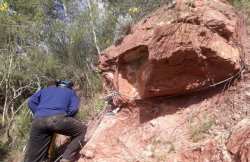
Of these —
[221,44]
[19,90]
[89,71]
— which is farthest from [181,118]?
[19,90]

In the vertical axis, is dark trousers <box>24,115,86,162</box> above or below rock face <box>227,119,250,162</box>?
below

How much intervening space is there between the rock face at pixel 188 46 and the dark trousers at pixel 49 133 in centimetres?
117

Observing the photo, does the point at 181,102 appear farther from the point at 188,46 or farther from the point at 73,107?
the point at 73,107

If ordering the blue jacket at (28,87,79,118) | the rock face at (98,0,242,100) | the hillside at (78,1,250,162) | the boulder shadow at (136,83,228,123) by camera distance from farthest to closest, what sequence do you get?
the blue jacket at (28,87,79,118), the boulder shadow at (136,83,228,123), the rock face at (98,0,242,100), the hillside at (78,1,250,162)

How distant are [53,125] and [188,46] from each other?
2.34 meters

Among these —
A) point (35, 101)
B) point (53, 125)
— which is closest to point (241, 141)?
point (53, 125)

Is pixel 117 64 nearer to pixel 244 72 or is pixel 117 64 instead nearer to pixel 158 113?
pixel 158 113

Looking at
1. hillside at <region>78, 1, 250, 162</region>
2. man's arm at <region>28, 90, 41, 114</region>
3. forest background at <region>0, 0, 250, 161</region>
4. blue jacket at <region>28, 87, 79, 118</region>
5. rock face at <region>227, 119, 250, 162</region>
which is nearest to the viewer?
rock face at <region>227, 119, 250, 162</region>

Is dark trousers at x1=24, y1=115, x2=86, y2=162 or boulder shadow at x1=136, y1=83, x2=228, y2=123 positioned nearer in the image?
boulder shadow at x1=136, y1=83, x2=228, y2=123

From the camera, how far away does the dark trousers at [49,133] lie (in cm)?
493

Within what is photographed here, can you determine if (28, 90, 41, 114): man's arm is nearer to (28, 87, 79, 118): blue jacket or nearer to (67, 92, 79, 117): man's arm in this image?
(28, 87, 79, 118): blue jacket

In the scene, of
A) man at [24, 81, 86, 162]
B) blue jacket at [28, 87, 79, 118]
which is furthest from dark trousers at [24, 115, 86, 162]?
blue jacket at [28, 87, 79, 118]

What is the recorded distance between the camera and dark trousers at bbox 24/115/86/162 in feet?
16.2

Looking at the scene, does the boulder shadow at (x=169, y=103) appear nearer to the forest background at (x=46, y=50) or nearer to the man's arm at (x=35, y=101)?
the man's arm at (x=35, y=101)
